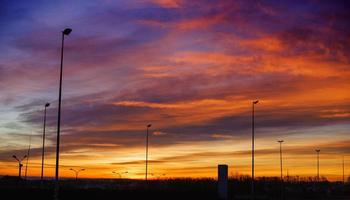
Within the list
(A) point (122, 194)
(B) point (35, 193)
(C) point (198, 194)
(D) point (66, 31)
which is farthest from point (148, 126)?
(D) point (66, 31)

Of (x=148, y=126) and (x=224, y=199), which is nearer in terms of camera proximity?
(x=224, y=199)

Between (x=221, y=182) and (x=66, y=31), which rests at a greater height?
(x=66, y=31)

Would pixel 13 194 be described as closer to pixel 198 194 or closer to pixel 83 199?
pixel 83 199

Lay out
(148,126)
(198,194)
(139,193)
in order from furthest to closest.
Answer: (148,126) < (198,194) < (139,193)

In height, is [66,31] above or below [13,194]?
above

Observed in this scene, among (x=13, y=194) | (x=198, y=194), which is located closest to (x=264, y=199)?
(x=198, y=194)

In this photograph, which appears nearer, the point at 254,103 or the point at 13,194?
the point at 13,194

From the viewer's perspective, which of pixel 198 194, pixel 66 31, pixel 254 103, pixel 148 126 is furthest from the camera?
pixel 148 126

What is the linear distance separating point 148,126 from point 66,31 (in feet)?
144

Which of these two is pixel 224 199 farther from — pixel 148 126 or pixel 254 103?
pixel 148 126

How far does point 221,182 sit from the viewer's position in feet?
196

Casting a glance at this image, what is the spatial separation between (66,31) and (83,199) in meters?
21.1

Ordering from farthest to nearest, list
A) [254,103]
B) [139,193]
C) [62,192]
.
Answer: [254,103], [139,193], [62,192]

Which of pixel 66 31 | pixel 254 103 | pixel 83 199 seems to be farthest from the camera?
pixel 254 103
